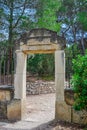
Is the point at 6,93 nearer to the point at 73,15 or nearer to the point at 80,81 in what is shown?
the point at 80,81

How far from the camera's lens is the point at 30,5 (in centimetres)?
1498

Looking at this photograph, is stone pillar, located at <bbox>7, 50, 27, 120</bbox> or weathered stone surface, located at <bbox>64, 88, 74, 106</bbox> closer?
weathered stone surface, located at <bbox>64, 88, 74, 106</bbox>

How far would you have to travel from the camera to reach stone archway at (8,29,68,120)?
8.15 metres

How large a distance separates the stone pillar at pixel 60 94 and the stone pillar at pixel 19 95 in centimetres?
134

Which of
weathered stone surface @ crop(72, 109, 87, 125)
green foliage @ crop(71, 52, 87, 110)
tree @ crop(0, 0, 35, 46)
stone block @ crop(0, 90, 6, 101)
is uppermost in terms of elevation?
tree @ crop(0, 0, 35, 46)

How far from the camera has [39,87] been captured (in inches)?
693

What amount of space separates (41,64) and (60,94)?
1140 cm

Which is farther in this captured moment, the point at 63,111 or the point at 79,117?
the point at 63,111

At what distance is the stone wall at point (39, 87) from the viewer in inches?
667

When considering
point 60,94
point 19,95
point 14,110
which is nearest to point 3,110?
point 14,110

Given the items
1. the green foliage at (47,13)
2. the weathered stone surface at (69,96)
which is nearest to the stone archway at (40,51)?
the weathered stone surface at (69,96)

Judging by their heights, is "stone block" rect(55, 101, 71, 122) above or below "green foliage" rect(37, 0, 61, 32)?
below

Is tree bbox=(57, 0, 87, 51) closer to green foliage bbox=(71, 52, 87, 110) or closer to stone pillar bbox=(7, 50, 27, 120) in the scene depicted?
stone pillar bbox=(7, 50, 27, 120)

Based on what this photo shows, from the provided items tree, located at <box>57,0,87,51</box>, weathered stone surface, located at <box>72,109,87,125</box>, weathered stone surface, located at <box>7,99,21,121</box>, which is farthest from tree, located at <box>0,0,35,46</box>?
weathered stone surface, located at <box>72,109,87,125</box>
